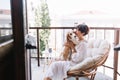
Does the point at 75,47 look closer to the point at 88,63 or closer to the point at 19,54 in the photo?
the point at 88,63

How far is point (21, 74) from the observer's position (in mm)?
1364

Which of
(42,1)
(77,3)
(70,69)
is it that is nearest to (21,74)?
(70,69)

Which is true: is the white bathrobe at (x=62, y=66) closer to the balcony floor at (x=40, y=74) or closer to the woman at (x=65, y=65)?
the woman at (x=65, y=65)

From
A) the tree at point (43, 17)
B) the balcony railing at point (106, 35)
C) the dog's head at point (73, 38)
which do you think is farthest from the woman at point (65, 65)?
the tree at point (43, 17)

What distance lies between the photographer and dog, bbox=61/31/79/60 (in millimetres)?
2896

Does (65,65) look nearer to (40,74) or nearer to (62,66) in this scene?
(62,66)

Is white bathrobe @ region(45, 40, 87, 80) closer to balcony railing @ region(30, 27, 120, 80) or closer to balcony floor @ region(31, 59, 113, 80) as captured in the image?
balcony floor @ region(31, 59, 113, 80)

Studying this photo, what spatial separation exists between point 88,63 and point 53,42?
1.90 meters

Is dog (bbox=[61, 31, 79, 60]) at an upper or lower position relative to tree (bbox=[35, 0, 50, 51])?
lower

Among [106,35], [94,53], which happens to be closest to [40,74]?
[94,53]

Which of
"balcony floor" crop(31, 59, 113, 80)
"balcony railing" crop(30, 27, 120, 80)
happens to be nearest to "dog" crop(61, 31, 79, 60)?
"balcony floor" crop(31, 59, 113, 80)

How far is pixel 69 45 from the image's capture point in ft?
9.79

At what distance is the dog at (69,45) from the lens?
290cm

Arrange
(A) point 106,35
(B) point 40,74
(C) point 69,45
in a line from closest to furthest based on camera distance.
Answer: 1. (C) point 69,45
2. (B) point 40,74
3. (A) point 106,35
